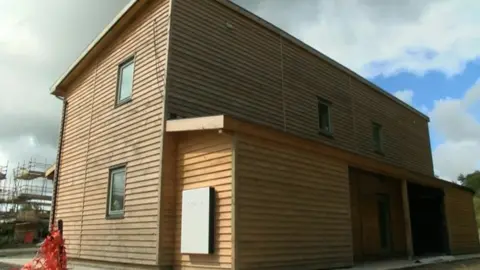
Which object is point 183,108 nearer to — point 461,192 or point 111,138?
point 111,138

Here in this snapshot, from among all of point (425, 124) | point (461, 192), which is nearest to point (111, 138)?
point (461, 192)

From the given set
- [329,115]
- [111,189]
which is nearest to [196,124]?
[111,189]

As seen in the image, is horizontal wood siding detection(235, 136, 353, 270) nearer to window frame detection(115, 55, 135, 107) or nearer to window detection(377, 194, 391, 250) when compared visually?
window detection(377, 194, 391, 250)

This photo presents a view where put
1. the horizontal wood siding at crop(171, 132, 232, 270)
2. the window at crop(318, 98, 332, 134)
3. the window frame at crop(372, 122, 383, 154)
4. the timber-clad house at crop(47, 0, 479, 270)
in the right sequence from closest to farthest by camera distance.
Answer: the horizontal wood siding at crop(171, 132, 232, 270)
the timber-clad house at crop(47, 0, 479, 270)
the window at crop(318, 98, 332, 134)
the window frame at crop(372, 122, 383, 154)

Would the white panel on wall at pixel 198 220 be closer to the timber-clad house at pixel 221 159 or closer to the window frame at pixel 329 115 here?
the timber-clad house at pixel 221 159

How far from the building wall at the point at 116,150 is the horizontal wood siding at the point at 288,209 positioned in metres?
2.24

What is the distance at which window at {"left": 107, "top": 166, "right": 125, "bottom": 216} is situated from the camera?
10.9 m

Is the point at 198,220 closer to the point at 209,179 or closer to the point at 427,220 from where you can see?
the point at 209,179

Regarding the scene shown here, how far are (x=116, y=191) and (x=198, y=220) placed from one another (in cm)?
359

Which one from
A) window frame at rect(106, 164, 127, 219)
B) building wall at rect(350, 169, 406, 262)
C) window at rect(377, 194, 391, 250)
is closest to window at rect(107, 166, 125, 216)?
window frame at rect(106, 164, 127, 219)

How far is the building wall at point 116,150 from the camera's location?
9.92m

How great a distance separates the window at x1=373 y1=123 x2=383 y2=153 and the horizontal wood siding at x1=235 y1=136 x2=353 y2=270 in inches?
270

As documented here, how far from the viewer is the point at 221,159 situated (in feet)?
28.1

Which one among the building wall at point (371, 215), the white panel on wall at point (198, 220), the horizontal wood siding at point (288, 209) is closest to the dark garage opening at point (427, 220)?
the building wall at point (371, 215)
